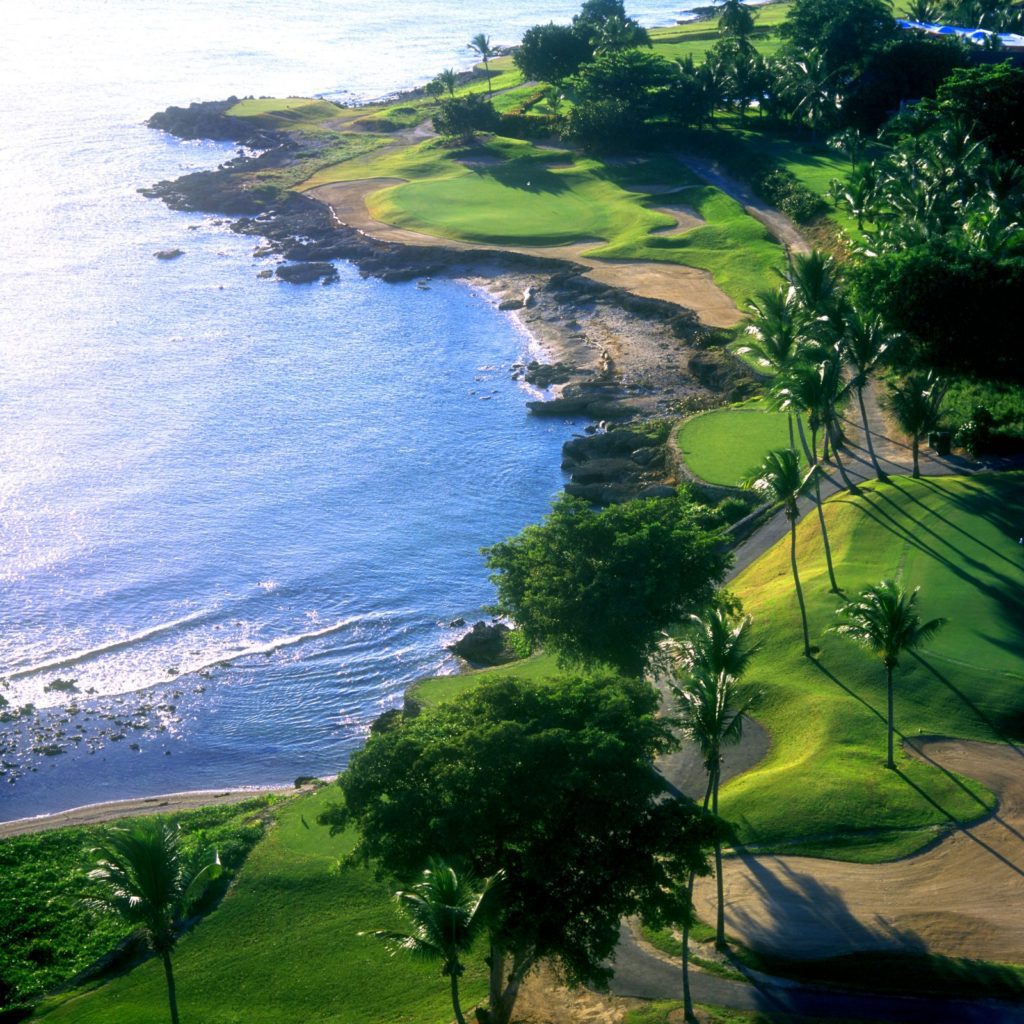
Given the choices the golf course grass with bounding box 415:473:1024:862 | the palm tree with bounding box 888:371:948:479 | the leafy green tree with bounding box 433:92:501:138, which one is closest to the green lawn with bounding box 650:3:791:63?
the leafy green tree with bounding box 433:92:501:138

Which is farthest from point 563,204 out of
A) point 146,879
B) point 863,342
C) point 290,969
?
point 146,879

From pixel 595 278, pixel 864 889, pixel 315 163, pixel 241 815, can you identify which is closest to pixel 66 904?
pixel 241 815

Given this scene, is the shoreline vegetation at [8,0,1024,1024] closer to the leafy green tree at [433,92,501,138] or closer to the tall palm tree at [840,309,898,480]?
the tall palm tree at [840,309,898,480]

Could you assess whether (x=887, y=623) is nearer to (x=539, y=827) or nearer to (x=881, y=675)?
(x=881, y=675)

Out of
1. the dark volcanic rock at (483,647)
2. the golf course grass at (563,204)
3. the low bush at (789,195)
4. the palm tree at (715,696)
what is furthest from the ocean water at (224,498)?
the low bush at (789,195)

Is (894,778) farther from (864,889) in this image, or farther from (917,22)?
(917,22)

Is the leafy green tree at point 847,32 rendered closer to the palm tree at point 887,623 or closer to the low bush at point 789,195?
the low bush at point 789,195

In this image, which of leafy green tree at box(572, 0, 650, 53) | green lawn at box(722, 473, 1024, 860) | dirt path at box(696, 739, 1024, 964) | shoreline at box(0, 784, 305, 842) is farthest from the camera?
leafy green tree at box(572, 0, 650, 53)
